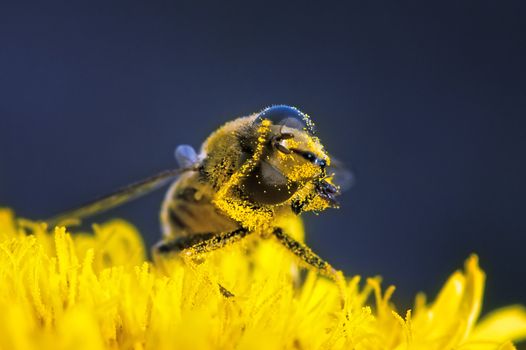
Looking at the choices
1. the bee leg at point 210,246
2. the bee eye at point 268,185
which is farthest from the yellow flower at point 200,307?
the bee eye at point 268,185

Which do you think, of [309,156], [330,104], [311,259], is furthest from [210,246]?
[330,104]

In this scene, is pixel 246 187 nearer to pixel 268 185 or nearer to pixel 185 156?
pixel 268 185

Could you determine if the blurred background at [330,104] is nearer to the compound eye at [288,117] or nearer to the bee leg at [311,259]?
the bee leg at [311,259]

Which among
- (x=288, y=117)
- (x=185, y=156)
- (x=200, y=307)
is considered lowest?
(x=200, y=307)

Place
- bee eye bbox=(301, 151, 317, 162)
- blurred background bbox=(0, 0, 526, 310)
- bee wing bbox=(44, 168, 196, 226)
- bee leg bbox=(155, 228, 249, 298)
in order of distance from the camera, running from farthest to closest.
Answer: blurred background bbox=(0, 0, 526, 310), bee wing bbox=(44, 168, 196, 226), bee leg bbox=(155, 228, 249, 298), bee eye bbox=(301, 151, 317, 162)

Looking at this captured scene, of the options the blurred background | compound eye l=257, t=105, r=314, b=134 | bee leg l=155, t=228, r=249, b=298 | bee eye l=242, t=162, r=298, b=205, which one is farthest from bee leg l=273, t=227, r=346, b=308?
the blurred background

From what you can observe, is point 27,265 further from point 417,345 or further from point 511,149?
point 511,149

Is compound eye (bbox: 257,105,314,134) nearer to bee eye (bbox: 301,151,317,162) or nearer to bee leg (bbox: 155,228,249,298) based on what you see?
bee eye (bbox: 301,151,317,162)
